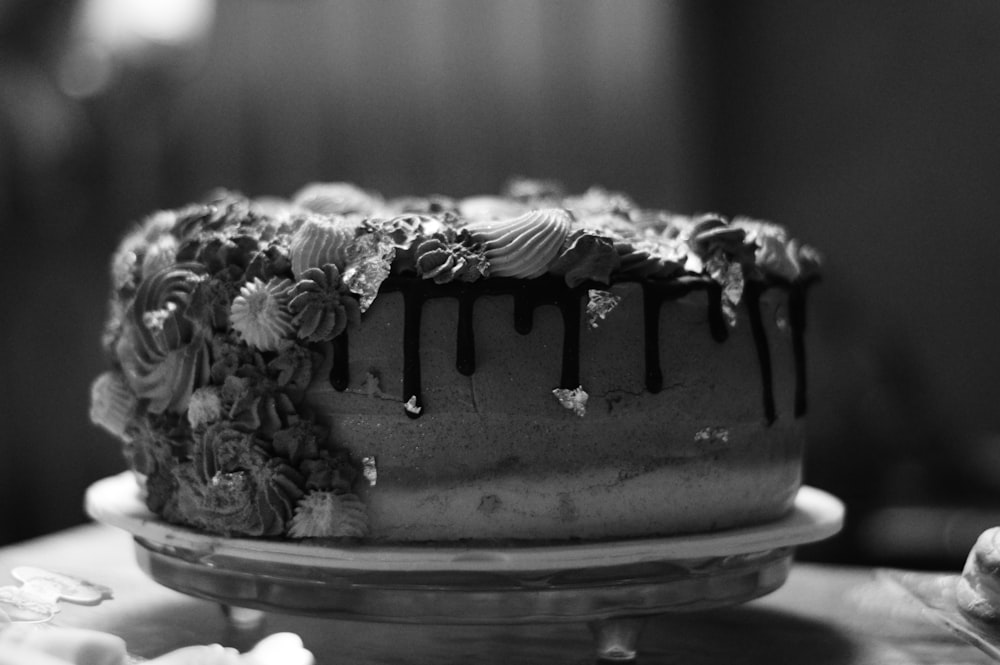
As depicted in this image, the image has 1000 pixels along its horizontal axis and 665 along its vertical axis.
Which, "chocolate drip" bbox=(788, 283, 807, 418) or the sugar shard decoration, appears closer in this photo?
the sugar shard decoration

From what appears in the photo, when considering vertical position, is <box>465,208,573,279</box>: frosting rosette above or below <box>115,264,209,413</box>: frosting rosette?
above

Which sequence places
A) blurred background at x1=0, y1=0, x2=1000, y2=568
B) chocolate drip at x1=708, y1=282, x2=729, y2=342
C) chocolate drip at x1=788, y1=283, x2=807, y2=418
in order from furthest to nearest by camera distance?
blurred background at x1=0, y1=0, x2=1000, y2=568
chocolate drip at x1=788, y1=283, x2=807, y2=418
chocolate drip at x1=708, y1=282, x2=729, y2=342

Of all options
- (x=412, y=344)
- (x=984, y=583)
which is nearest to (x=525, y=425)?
(x=412, y=344)

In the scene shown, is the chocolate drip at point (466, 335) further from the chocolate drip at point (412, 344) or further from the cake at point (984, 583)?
the cake at point (984, 583)

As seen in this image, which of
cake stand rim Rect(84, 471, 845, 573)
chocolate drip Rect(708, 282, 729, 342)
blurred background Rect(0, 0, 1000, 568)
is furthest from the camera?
blurred background Rect(0, 0, 1000, 568)

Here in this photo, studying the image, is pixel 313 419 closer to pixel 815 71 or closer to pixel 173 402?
pixel 173 402

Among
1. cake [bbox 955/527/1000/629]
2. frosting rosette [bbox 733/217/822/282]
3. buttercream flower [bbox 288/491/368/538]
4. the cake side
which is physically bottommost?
cake [bbox 955/527/1000/629]

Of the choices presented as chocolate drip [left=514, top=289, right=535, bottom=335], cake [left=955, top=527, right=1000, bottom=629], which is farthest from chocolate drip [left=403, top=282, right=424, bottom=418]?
cake [left=955, top=527, right=1000, bottom=629]

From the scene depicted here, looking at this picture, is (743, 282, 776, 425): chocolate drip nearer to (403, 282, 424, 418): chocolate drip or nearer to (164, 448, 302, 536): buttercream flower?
(403, 282, 424, 418): chocolate drip
